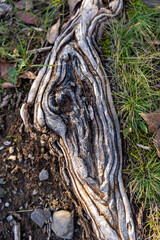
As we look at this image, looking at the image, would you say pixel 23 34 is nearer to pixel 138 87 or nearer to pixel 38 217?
pixel 138 87

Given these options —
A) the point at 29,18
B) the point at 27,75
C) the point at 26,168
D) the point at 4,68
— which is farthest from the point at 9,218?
the point at 29,18

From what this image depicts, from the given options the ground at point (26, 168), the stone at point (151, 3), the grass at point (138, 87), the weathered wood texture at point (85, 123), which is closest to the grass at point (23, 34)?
the ground at point (26, 168)

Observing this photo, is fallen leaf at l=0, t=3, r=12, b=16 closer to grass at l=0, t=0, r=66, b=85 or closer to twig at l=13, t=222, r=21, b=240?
grass at l=0, t=0, r=66, b=85

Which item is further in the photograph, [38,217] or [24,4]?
[24,4]

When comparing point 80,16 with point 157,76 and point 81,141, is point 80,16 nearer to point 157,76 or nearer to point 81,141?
point 157,76

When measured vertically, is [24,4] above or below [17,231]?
above

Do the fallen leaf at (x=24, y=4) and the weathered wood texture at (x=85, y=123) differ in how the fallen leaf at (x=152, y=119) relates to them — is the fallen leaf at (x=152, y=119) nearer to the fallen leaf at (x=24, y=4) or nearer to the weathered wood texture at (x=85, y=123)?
the weathered wood texture at (x=85, y=123)

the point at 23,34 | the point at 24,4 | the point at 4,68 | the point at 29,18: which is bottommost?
the point at 4,68
